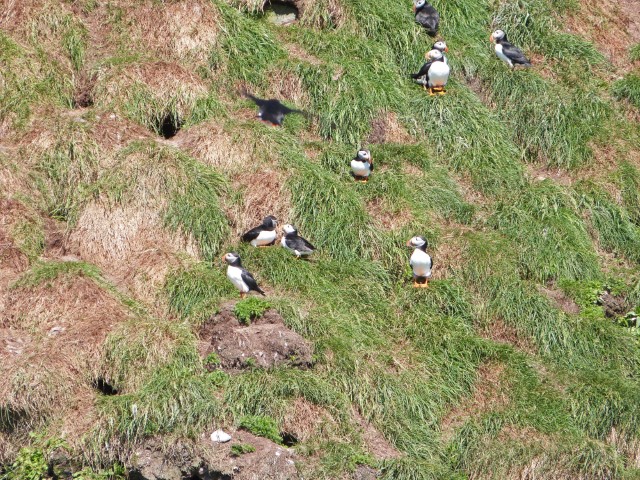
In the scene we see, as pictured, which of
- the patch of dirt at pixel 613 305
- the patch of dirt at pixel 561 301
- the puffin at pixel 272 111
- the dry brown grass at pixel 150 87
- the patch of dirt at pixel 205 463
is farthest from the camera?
the puffin at pixel 272 111

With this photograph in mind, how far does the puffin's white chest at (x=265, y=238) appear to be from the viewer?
39.2 ft

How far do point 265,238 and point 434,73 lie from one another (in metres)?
3.30

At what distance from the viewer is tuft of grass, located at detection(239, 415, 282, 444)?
396 inches

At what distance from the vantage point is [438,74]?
13992 mm

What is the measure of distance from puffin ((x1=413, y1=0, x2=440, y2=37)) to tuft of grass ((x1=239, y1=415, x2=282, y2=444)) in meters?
6.30

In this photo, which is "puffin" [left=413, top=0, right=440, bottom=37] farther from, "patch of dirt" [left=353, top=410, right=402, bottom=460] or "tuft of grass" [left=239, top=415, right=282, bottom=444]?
"tuft of grass" [left=239, top=415, right=282, bottom=444]

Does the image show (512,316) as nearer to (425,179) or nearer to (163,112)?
(425,179)

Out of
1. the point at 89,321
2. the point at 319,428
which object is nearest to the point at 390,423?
the point at 319,428

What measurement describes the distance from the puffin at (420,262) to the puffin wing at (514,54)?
343cm

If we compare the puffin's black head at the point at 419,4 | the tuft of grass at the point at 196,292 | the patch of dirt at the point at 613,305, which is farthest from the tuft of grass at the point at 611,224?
the tuft of grass at the point at 196,292

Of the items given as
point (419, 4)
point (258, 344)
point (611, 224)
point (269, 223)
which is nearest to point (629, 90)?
point (611, 224)

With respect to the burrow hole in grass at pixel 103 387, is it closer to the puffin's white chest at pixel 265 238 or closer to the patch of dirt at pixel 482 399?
the puffin's white chest at pixel 265 238

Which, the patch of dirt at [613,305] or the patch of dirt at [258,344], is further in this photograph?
the patch of dirt at [613,305]

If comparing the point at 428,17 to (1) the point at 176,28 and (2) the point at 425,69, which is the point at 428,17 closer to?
(2) the point at 425,69
